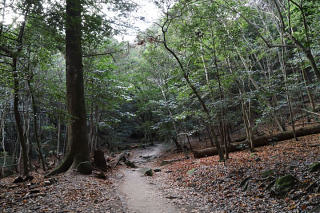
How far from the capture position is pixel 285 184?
5.41 metres

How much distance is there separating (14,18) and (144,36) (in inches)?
213

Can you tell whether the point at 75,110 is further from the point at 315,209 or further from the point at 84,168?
the point at 315,209

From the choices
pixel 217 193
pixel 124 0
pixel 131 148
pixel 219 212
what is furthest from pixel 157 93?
pixel 219 212

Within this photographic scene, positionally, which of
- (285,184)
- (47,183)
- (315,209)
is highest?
(47,183)

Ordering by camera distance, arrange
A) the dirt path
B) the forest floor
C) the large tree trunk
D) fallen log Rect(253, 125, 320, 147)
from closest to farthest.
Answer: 1. the forest floor
2. the dirt path
3. the large tree trunk
4. fallen log Rect(253, 125, 320, 147)

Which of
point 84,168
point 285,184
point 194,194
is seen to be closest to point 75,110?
point 84,168

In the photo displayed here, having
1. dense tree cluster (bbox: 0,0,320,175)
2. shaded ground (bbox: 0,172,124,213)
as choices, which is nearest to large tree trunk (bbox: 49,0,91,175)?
dense tree cluster (bbox: 0,0,320,175)

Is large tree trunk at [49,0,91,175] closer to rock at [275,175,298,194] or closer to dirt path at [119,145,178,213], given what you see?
dirt path at [119,145,178,213]

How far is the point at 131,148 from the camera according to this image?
1099 inches

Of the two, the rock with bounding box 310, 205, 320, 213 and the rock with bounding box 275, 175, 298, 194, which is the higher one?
the rock with bounding box 275, 175, 298, 194

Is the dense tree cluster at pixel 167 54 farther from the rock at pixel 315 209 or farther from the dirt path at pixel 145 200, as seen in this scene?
the dirt path at pixel 145 200

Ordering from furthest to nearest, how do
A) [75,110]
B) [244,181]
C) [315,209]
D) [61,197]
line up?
[75,110] → [244,181] → [61,197] → [315,209]

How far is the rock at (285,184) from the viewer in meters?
5.30

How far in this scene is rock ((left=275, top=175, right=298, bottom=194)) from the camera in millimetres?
5302
